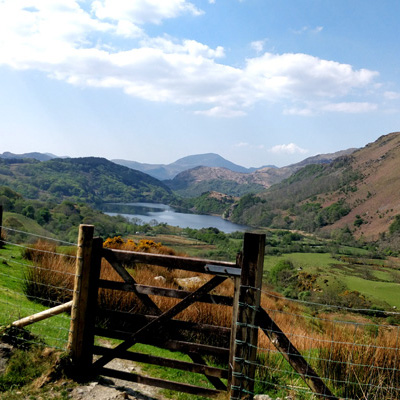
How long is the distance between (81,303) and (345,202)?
151m

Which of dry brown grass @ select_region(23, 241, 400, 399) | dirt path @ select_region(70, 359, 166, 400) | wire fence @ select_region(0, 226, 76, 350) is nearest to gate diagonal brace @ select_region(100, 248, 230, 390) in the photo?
dirt path @ select_region(70, 359, 166, 400)

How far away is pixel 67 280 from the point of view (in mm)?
6969

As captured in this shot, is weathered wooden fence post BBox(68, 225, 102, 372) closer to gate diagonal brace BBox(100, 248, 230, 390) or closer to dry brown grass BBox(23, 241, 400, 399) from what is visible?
gate diagonal brace BBox(100, 248, 230, 390)

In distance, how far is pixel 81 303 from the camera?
430cm

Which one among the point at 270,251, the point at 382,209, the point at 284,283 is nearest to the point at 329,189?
the point at 382,209

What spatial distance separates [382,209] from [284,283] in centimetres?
10512

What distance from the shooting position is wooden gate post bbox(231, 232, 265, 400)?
3.81 metres

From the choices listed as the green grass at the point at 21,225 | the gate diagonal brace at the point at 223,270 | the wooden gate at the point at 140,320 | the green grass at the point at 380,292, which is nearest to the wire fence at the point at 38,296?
the wooden gate at the point at 140,320

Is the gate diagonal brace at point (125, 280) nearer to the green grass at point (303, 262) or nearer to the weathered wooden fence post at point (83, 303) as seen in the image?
the weathered wooden fence post at point (83, 303)

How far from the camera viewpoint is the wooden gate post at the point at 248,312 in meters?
3.81

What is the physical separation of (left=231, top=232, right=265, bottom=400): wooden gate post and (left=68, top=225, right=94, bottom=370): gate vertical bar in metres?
1.71

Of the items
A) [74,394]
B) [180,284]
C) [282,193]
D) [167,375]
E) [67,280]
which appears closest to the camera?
[74,394]

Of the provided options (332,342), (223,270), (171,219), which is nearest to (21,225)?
A: (332,342)

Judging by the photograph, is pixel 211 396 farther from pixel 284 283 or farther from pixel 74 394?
pixel 284 283
